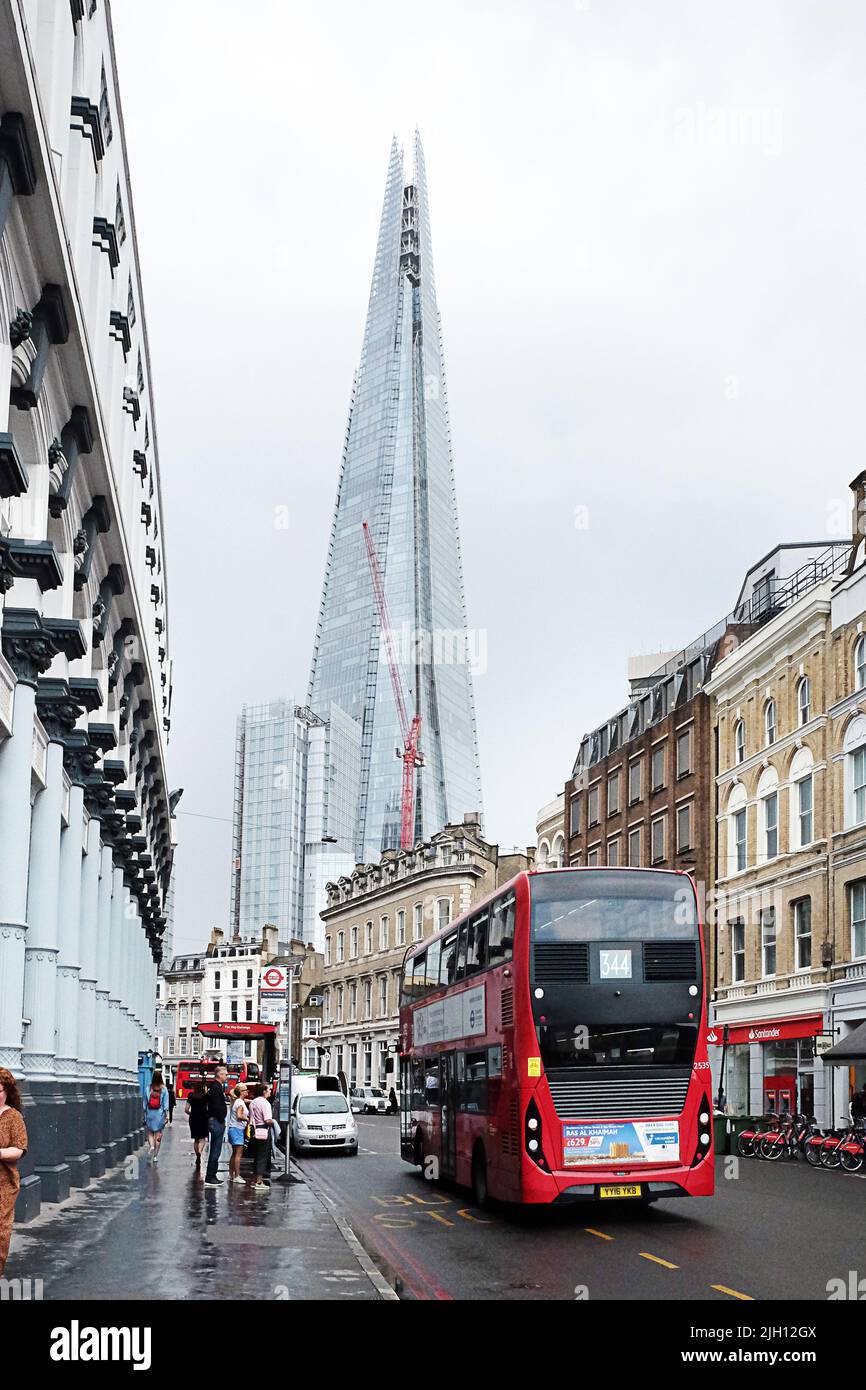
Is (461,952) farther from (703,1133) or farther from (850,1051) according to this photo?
(850,1051)

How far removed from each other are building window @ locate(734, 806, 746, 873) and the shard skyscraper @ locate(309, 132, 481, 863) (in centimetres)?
11887

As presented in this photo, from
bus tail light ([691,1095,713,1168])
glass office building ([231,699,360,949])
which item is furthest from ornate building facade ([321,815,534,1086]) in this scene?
glass office building ([231,699,360,949])

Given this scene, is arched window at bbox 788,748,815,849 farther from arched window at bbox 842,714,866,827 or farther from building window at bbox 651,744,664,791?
building window at bbox 651,744,664,791

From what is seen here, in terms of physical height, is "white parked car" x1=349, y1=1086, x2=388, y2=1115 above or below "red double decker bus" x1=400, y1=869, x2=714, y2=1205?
below

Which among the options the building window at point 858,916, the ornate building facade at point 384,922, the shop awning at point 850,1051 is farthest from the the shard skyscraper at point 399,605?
the shop awning at point 850,1051

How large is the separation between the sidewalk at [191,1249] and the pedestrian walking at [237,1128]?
237 centimetres

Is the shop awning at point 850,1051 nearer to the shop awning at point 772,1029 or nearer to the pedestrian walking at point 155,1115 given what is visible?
the shop awning at point 772,1029

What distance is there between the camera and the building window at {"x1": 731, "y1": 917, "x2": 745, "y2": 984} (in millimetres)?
47750

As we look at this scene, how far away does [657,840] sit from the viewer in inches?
2255

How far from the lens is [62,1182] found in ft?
66.5

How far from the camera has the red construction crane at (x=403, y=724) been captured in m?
162

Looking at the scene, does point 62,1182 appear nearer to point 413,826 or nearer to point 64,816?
point 64,816
